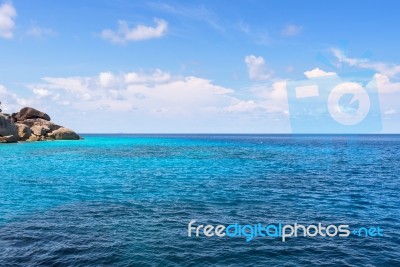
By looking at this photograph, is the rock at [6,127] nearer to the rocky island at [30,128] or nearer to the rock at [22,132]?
the rocky island at [30,128]

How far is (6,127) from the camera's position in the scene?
338 feet

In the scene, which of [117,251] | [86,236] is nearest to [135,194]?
[86,236]

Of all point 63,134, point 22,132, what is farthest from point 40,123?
point 22,132

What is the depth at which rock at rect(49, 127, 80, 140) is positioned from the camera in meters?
134

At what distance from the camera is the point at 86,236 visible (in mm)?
18078

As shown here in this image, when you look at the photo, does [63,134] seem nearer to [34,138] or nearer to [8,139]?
[34,138]

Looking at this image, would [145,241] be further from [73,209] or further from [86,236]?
[73,209]

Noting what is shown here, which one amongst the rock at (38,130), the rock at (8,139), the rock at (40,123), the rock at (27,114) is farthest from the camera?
the rock at (27,114)

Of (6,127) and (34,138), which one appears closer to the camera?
(6,127)

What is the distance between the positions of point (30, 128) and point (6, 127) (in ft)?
67.2

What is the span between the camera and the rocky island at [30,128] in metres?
104

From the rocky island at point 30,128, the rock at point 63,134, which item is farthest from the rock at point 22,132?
the rock at point 63,134

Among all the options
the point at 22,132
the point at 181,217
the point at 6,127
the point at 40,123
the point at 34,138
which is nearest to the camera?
the point at 181,217

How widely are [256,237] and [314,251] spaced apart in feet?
11.1
